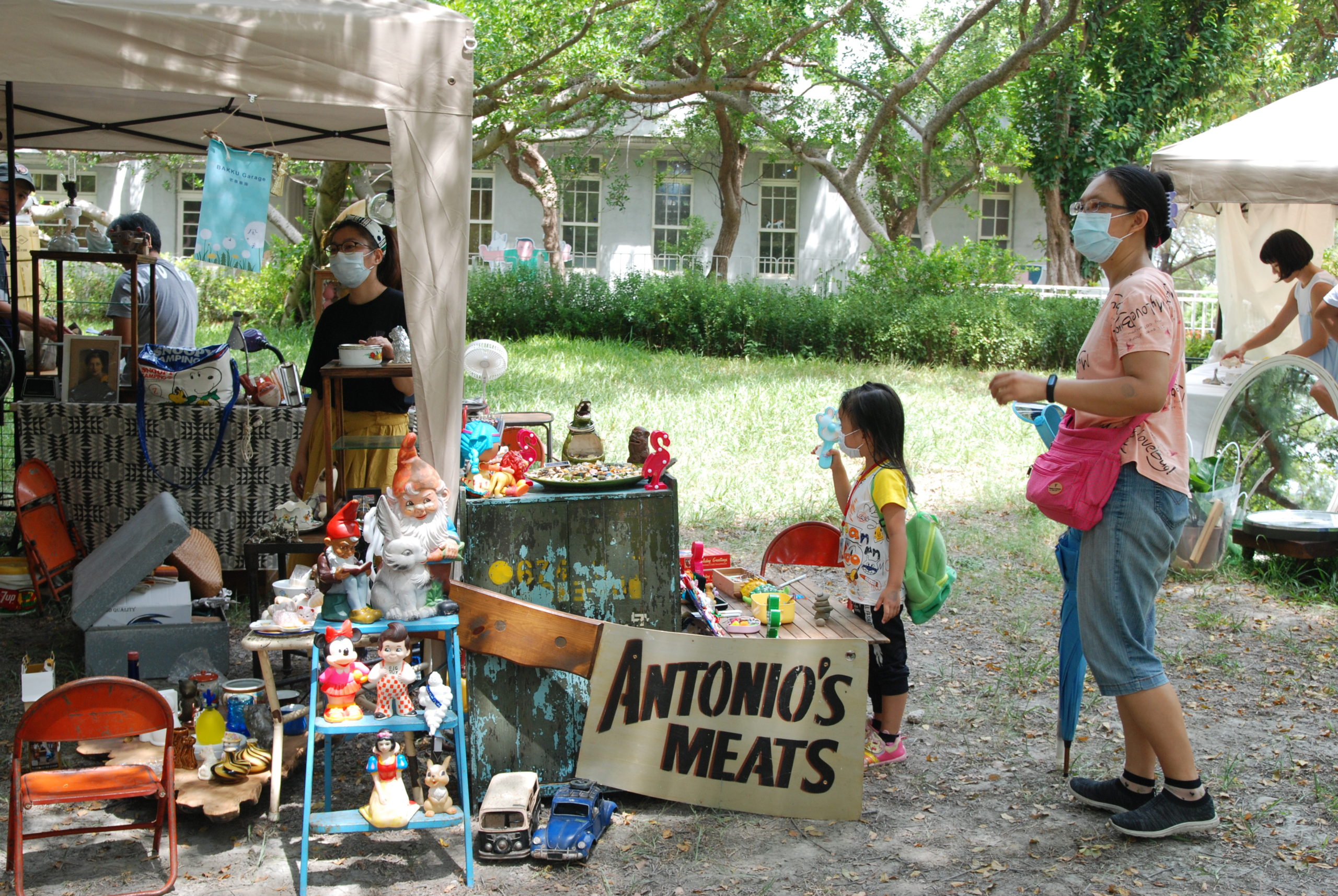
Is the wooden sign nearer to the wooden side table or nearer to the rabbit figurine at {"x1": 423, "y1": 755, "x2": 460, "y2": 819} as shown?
the rabbit figurine at {"x1": 423, "y1": 755, "x2": 460, "y2": 819}

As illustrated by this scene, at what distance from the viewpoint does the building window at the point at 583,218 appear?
24.4m

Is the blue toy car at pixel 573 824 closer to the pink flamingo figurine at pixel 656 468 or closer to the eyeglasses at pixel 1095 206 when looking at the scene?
the pink flamingo figurine at pixel 656 468

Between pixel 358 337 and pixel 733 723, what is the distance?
91.3 inches

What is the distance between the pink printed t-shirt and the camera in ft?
9.55

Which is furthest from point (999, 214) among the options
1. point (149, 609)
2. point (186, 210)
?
point (149, 609)

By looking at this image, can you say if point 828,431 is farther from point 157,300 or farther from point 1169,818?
point 157,300

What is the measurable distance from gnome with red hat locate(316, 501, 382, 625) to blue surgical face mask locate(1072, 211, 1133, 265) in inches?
87.7

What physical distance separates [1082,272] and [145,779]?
22.2 m

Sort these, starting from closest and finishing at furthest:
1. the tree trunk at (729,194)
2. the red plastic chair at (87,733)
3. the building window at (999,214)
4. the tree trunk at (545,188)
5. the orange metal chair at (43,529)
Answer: the red plastic chair at (87,733) < the orange metal chair at (43,529) < the tree trunk at (545,188) < the tree trunk at (729,194) < the building window at (999,214)

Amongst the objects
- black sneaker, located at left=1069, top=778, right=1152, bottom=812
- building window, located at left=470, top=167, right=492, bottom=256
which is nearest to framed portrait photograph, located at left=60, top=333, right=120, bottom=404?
black sneaker, located at left=1069, top=778, right=1152, bottom=812

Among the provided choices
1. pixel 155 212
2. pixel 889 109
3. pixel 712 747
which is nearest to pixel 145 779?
pixel 712 747

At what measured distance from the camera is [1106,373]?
10.00 feet

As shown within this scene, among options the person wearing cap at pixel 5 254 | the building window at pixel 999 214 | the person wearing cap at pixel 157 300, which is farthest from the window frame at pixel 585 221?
the person wearing cap at pixel 157 300

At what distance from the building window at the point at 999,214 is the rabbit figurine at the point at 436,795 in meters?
25.4
